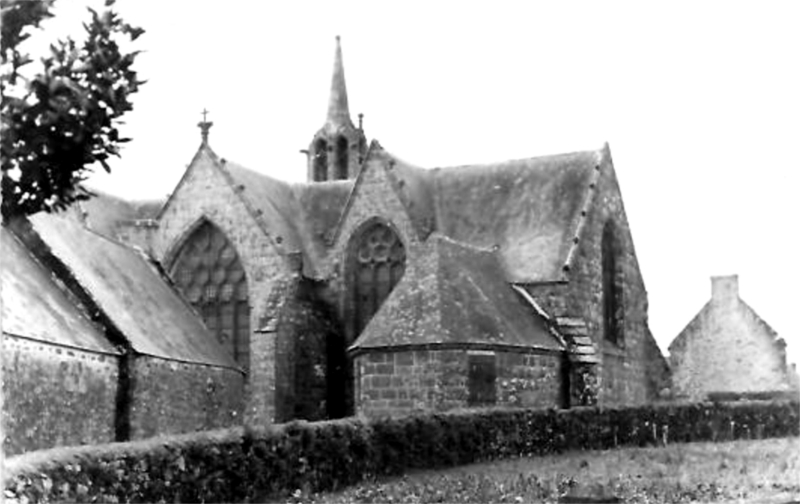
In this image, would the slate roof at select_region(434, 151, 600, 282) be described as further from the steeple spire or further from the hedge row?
the steeple spire

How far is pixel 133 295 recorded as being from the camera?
3138 cm

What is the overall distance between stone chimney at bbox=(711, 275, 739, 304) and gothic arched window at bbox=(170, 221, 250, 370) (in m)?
24.8

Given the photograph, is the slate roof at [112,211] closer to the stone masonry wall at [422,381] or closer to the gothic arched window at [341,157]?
the gothic arched window at [341,157]

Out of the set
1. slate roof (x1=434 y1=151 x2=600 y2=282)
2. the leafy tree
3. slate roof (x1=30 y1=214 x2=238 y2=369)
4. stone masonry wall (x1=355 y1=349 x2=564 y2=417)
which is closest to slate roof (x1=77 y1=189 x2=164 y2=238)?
slate roof (x1=30 y1=214 x2=238 y2=369)

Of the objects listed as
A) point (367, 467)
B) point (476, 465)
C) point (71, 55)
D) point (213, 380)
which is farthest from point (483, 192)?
Result: point (71, 55)

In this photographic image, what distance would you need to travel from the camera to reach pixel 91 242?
32031 millimetres

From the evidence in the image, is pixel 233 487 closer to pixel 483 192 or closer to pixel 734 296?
pixel 483 192

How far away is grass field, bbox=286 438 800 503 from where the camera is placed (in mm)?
16859

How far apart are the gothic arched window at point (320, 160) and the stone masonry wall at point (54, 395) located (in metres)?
29.3

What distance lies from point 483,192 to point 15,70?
30906 mm

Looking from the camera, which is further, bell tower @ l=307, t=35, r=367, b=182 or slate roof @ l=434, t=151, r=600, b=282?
bell tower @ l=307, t=35, r=367, b=182

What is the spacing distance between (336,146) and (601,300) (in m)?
19.7

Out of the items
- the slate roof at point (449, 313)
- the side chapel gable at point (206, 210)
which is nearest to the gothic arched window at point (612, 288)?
the slate roof at point (449, 313)

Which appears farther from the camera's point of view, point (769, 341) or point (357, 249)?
point (769, 341)
